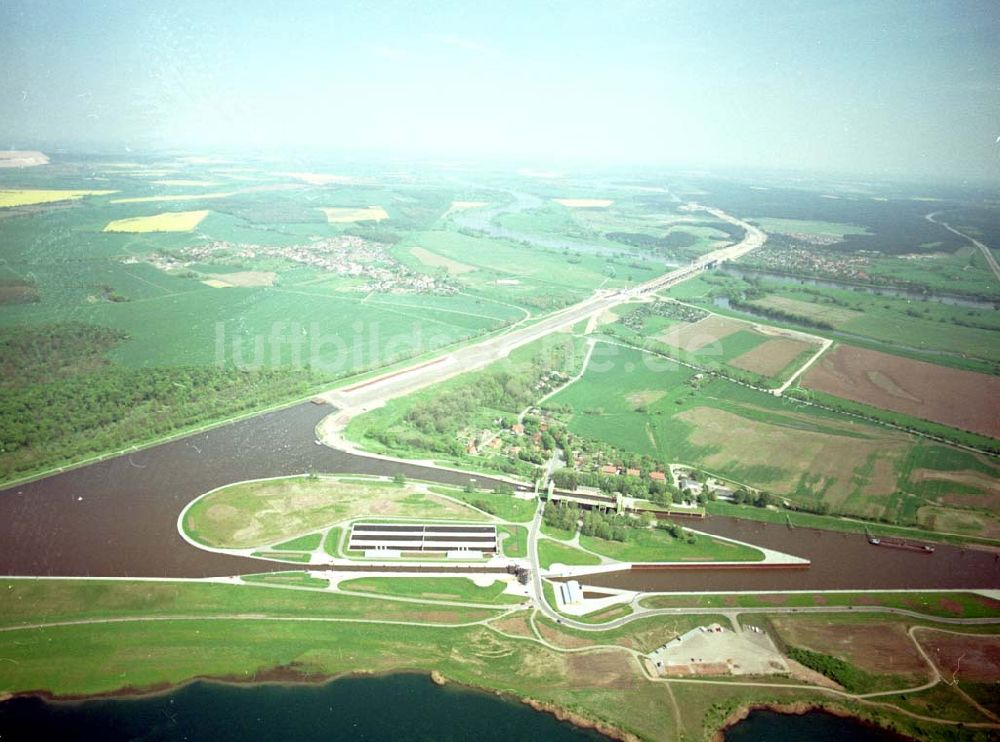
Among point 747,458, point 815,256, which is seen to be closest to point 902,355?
point 747,458

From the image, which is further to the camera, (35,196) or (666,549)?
(35,196)

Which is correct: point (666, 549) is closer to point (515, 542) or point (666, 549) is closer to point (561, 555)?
point (561, 555)

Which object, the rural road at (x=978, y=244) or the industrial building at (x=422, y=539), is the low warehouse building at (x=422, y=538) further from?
the rural road at (x=978, y=244)

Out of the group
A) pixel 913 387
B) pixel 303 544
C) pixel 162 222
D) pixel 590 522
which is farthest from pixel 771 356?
pixel 162 222

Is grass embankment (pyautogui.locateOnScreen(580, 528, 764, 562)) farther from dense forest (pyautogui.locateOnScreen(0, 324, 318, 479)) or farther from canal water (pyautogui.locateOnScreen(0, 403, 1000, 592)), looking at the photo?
dense forest (pyautogui.locateOnScreen(0, 324, 318, 479))

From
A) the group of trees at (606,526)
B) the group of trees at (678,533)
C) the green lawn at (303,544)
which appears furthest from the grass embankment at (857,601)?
the green lawn at (303,544)

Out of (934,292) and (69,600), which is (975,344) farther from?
(69,600)

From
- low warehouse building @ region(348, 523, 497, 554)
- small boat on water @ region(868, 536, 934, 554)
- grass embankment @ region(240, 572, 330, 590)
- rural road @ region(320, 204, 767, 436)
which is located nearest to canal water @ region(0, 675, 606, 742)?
grass embankment @ region(240, 572, 330, 590)
